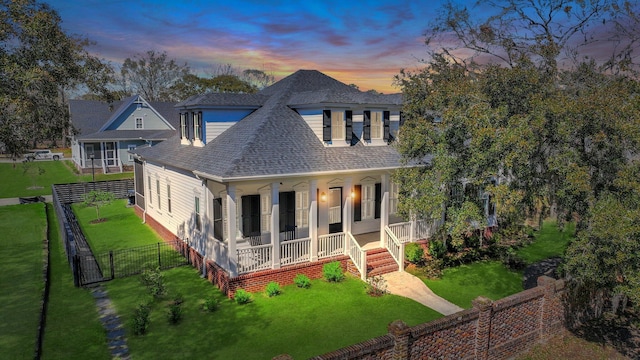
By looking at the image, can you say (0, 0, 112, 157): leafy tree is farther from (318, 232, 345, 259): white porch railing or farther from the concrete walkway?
the concrete walkway

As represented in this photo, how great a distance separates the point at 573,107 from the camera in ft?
35.6

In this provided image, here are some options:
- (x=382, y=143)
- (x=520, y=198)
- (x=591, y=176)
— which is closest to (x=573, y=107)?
(x=591, y=176)

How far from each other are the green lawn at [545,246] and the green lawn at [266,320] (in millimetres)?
8492

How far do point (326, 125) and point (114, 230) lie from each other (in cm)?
1344

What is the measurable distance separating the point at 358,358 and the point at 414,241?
1085cm

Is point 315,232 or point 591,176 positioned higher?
point 591,176

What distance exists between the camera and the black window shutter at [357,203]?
1838 centimetres

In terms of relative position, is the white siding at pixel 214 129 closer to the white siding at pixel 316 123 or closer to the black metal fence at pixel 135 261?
the white siding at pixel 316 123

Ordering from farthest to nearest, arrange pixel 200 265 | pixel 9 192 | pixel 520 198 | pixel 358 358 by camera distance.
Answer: pixel 9 192 → pixel 200 265 → pixel 520 198 → pixel 358 358

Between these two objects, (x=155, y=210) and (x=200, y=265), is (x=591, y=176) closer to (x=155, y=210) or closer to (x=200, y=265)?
(x=200, y=265)

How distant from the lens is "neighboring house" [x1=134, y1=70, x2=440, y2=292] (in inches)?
568

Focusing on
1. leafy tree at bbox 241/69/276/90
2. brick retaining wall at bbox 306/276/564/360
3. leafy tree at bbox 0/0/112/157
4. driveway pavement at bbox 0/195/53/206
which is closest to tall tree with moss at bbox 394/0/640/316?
brick retaining wall at bbox 306/276/564/360

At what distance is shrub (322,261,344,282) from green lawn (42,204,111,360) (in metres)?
7.22

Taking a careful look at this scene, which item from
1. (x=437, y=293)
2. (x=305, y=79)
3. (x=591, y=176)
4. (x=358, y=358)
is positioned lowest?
(x=437, y=293)
